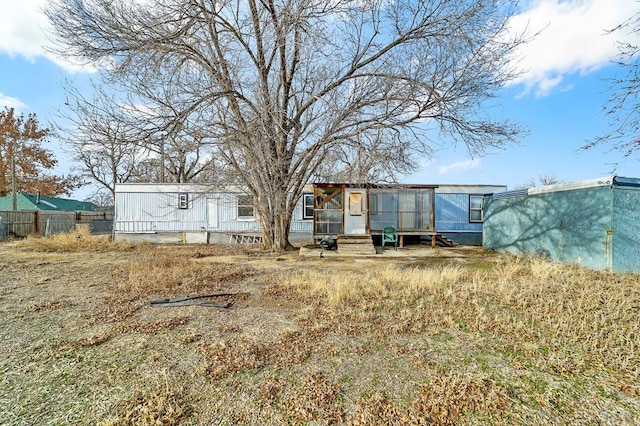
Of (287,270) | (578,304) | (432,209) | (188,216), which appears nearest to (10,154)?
(188,216)

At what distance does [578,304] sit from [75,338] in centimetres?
692

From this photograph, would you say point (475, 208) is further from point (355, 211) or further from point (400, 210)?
point (355, 211)

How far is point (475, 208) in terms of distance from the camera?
16.6 m

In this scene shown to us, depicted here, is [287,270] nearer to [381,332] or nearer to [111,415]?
[381,332]

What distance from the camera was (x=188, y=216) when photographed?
16.0 metres

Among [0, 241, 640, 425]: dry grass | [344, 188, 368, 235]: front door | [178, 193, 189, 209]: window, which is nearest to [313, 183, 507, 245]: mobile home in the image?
[344, 188, 368, 235]: front door

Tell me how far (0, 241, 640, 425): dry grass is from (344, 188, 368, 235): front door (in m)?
7.08

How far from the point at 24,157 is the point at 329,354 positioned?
3571 cm

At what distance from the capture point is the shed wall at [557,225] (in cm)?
812

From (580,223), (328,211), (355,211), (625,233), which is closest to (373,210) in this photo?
(355,211)

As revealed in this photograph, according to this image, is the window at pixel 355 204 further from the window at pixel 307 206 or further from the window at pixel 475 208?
the window at pixel 475 208

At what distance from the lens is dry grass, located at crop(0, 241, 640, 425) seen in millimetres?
2357

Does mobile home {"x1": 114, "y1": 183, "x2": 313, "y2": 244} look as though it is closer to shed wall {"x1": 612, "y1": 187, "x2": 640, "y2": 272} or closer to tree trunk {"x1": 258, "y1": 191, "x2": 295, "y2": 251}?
tree trunk {"x1": 258, "y1": 191, "x2": 295, "y2": 251}

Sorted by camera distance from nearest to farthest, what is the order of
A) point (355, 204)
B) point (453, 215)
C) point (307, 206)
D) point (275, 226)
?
point (275, 226) → point (355, 204) → point (307, 206) → point (453, 215)
